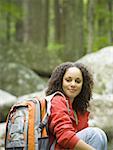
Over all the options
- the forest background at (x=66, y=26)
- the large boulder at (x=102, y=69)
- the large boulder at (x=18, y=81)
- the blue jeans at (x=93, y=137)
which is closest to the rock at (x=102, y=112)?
the large boulder at (x=102, y=69)

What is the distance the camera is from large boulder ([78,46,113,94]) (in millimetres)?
A: 6539

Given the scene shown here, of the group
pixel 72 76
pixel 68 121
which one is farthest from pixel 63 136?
pixel 72 76

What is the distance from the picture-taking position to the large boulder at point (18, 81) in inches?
350

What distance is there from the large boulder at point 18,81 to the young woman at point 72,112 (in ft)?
15.8

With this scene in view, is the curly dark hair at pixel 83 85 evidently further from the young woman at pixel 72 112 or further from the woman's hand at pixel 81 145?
the woman's hand at pixel 81 145

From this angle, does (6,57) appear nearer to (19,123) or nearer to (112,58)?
(112,58)

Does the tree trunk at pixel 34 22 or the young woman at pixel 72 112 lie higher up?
the tree trunk at pixel 34 22

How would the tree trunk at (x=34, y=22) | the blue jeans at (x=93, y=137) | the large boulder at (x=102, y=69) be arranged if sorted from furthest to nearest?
1. the tree trunk at (x=34, y=22)
2. the large boulder at (x=102, y=69)
3. the blue jeans at (x=93, y=137)

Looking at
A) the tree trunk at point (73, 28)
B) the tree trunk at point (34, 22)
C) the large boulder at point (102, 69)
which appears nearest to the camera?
the large boulder at point (102, 69)

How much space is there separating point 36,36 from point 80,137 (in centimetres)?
1077

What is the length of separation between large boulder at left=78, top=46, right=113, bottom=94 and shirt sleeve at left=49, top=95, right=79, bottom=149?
124 inches

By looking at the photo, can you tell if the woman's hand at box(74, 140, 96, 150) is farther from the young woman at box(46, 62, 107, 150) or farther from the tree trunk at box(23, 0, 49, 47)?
the tree trunk at box(23, 0, 49, 47)

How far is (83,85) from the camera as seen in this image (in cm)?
401

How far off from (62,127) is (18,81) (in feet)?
19.1
